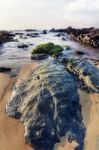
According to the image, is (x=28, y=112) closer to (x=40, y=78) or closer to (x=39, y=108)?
(x=39, y=108)

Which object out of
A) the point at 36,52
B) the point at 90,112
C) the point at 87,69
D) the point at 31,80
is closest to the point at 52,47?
the point at 36,52

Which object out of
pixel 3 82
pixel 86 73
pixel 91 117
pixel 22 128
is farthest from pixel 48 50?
pixel 22 128

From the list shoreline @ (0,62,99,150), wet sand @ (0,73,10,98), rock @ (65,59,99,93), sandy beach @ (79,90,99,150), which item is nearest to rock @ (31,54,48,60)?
rock @ (65,59,99,93)

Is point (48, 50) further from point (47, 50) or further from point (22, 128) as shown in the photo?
point (22, 128)

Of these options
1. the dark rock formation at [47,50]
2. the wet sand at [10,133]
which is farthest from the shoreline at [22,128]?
the dark rock formation at [47,50]

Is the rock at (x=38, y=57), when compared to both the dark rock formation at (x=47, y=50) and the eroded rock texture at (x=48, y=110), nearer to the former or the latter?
the dark rock formation at (x=47, y=50)
